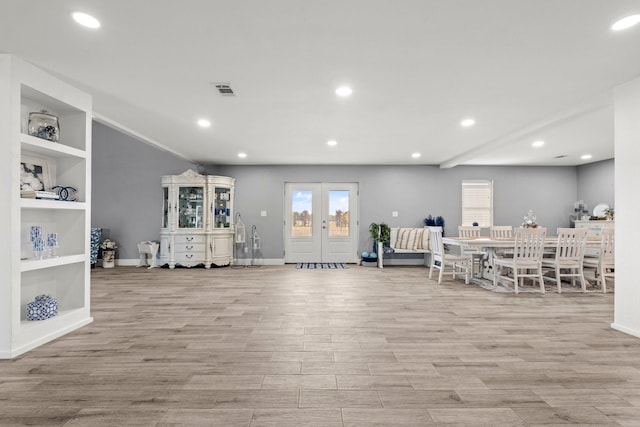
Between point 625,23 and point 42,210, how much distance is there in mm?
5039

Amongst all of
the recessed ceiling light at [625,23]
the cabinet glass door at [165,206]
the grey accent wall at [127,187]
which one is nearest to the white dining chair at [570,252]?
the recessed ceiling light at [625,23]

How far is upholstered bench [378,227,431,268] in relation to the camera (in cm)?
824

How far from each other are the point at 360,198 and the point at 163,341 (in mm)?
6224

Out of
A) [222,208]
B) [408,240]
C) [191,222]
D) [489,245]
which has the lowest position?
[408,240]

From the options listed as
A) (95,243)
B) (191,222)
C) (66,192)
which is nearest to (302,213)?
(191,222)

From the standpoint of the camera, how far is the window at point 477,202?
28.7 ft

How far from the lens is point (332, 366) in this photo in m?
2.60

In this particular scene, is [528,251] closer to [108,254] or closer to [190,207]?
[190,207]

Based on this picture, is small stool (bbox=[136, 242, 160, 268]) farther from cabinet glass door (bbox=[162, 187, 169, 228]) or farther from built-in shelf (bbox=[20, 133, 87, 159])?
built-in shelf (bbox=[20, 133, 87, 159])

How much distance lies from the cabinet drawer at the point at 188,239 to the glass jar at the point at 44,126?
4542 millimetres

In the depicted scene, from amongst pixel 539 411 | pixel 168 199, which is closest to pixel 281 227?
pixel 168 199

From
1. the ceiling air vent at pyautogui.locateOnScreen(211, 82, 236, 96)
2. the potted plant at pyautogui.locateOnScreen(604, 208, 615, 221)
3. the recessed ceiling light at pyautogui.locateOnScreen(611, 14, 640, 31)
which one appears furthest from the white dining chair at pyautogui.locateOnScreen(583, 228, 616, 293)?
the ceiling air vent at pyautogui.locateOnScreen(211, 82, 236, 96)

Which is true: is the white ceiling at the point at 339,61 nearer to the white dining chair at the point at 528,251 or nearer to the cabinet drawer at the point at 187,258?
the white dining chair at the point at 528,251

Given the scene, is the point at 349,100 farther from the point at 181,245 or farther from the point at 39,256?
the point at 181,245
